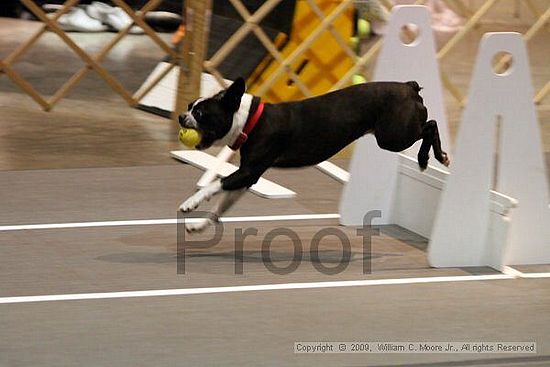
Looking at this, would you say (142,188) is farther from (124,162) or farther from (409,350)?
(409,350)

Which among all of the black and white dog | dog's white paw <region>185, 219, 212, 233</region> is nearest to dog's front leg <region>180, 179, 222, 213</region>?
the black and white dog

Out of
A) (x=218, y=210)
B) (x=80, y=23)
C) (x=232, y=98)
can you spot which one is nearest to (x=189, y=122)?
(x=232, y=98)

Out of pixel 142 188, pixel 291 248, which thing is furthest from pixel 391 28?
pixel 142 188

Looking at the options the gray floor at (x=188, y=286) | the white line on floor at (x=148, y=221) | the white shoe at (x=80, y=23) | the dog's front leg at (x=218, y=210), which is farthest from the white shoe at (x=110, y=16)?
the dog's front leg at (x=218, y=210)

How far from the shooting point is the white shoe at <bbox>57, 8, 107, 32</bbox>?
920 centimetres

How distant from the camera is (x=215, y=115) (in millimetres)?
3840

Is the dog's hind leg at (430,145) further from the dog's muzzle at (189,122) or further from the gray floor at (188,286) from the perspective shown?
the dog's muzzle at (189,122)

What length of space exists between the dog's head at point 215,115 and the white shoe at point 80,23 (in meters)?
5.56

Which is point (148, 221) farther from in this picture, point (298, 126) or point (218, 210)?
point (298, 126)

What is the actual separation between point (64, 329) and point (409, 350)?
Answer: 984 mm

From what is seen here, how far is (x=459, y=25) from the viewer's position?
9938 mm

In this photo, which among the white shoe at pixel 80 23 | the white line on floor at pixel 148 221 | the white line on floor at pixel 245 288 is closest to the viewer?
the white line on floor at pixel 245 288

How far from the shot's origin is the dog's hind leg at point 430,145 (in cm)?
408

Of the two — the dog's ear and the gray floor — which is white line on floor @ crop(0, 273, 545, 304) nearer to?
the gray floor
